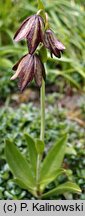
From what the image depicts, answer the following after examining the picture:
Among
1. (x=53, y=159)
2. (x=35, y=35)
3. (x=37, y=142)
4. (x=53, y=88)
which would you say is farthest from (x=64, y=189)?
(x=53, y=88)

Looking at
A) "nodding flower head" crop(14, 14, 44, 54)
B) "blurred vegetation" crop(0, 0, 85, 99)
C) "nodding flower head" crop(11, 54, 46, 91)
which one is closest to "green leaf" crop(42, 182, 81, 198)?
"nodding flower head" crop(11, 54, 46, 91)

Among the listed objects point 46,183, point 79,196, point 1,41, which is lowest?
point 79,196

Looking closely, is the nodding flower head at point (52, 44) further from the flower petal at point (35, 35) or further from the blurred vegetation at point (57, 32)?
the blurred vegetation at point (57, 32)

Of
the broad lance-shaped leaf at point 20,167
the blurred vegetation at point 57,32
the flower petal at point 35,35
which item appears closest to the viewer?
the flower petal at point 35,35

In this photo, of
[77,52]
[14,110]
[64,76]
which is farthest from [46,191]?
[77,52]

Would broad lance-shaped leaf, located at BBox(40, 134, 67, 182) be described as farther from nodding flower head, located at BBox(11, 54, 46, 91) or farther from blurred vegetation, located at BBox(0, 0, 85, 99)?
blurred vegetation, located at BBox(0, 0, 85, 99)

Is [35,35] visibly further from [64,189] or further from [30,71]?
[64,189]

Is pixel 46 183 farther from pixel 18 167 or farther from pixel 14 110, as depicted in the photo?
pixel 14 110

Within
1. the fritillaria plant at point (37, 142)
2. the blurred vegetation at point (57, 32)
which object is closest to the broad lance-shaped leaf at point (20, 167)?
the fritillaria plant at point (37, 142)
